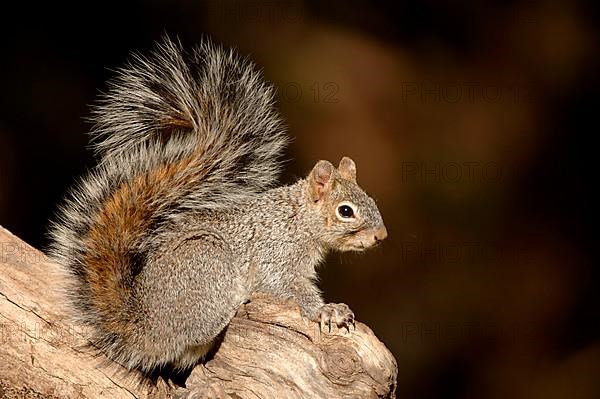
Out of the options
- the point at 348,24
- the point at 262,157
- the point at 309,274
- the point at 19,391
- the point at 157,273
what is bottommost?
the point at 19,391

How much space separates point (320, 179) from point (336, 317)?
0.54 m

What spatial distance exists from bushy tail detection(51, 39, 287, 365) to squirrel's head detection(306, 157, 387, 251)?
159 mm

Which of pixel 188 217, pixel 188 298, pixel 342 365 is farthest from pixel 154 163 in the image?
pixel 342 365

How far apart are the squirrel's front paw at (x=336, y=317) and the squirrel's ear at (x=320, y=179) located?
0.46 m

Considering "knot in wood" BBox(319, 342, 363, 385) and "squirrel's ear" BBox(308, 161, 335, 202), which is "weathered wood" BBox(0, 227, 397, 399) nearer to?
"knot in wood" BBox(319, 342, 363, 385)

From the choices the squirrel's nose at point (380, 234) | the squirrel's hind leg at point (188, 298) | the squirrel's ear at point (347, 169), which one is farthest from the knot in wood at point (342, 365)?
the squirrel's ear at point (347, 169)

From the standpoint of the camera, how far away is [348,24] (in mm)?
4441

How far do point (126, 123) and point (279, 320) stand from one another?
75 cm

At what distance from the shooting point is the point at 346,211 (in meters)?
2.57

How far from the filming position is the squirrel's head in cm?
254

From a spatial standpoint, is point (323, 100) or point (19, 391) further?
point (323, 100)

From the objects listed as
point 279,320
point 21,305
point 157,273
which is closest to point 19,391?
point 21,305

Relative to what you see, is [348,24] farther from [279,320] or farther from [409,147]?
[279,320]

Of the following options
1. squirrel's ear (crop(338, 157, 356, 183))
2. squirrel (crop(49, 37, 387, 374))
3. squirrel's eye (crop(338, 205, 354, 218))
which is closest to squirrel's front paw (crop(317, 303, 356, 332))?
squirrel (crop(49, 37, 387, 374))
